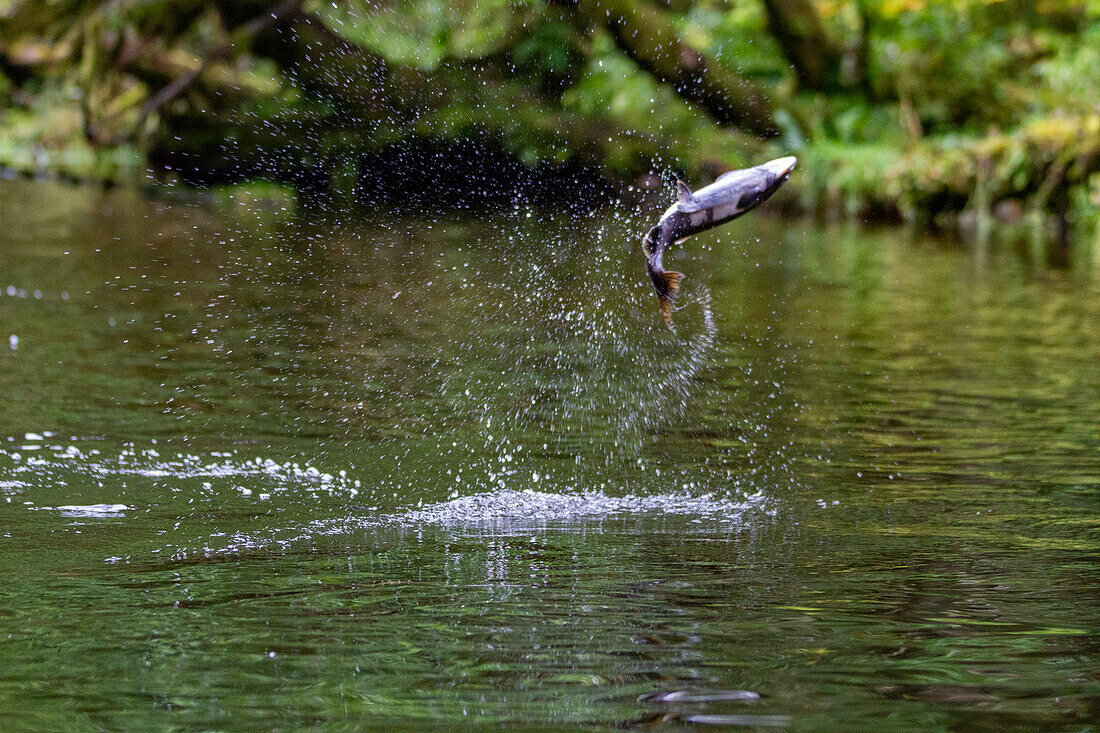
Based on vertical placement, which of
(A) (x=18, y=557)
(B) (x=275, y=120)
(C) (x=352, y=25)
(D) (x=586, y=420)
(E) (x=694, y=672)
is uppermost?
(C) (x=352, y=25)

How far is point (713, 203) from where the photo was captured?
446 centimetres

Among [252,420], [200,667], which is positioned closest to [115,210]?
[252,420]

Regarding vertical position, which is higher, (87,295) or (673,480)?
(87,295)

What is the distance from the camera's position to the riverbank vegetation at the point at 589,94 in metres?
19.2

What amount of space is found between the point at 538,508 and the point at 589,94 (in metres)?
18.5

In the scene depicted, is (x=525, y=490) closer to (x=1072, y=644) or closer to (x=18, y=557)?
(x=18, y=557)

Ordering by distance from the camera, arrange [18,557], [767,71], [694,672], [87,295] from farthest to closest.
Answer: [767,71] → [87,295] → [18,557] → [694,672]

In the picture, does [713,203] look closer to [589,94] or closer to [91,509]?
[91,509]

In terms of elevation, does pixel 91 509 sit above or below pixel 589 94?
below

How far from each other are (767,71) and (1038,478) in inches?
767

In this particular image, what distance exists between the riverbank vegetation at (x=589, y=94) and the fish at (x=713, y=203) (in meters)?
13.5

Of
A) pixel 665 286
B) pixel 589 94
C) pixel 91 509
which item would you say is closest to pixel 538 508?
pixel 665 286

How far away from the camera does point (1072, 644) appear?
3490mm

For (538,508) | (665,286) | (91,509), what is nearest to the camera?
(665,286)
